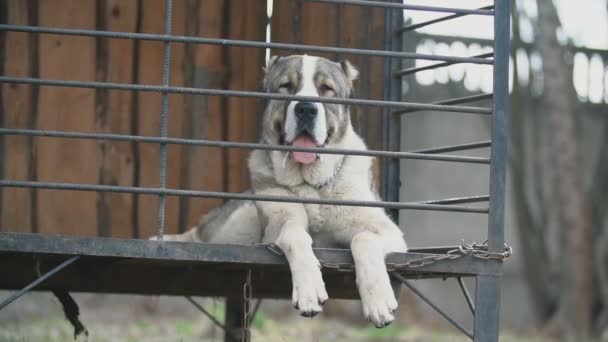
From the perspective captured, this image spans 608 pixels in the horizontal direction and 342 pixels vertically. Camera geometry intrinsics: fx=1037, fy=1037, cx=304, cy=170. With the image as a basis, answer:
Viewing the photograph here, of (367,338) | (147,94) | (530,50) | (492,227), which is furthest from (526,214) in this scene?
(492,227)

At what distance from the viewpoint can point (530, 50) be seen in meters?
12.6

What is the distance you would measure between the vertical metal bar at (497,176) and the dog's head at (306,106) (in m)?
0.89

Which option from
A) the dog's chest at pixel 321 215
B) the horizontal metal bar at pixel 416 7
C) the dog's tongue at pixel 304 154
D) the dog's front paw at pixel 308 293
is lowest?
the dog's front paw at pixel 308 293

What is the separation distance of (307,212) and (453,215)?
7110 millimetres

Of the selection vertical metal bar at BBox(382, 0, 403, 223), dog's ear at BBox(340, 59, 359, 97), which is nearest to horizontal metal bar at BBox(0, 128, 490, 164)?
dog's ear at BBox(340, 59, 359, 97)

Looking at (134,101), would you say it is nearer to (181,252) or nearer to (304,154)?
(304,154)

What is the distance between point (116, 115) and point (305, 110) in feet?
5.90

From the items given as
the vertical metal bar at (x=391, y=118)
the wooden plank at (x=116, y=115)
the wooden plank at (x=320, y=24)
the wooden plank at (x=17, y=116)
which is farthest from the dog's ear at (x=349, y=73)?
the wooden plank at (x=17, y=116)

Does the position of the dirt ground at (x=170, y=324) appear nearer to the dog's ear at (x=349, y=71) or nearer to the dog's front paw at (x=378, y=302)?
the dog's ear at (x=349, y=71)

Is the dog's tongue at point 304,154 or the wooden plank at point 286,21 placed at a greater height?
the wooden plank at point 286,21

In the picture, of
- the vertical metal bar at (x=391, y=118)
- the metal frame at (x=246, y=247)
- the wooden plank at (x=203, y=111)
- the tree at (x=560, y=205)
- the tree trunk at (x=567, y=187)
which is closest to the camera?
the metal frame at (x=246, y=247)

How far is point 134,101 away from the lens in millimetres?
6469

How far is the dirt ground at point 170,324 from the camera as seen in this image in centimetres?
881

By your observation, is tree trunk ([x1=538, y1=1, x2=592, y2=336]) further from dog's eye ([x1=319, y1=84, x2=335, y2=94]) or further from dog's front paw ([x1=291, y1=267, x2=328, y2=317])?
dog's front paw ([x1=291, y1=267, x2=328, y2=317])
